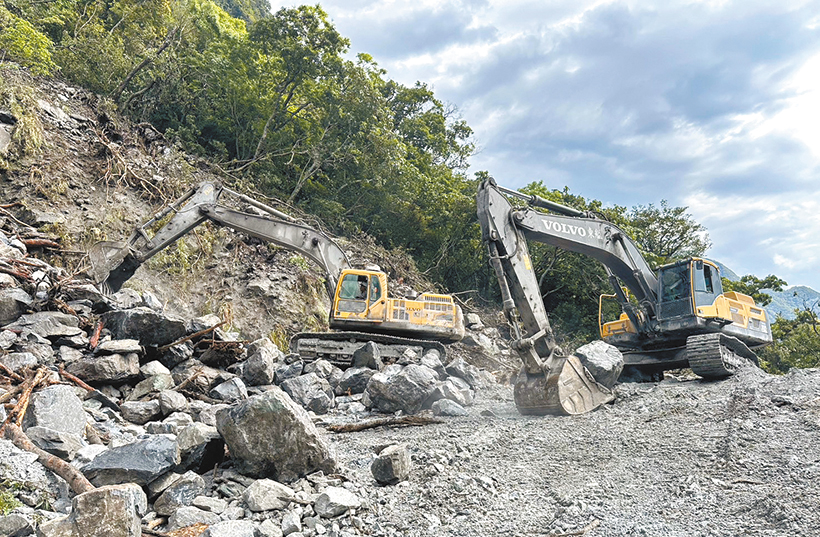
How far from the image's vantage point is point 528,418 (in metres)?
6.19

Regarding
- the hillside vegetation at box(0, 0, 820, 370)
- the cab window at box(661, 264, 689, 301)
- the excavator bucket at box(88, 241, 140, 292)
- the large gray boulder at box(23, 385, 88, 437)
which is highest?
the hillside vegetation at box(0, 0, 820, 370)

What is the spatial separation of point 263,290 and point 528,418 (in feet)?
28.7

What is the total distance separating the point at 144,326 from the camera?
681 centimetres

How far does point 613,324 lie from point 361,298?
485cm

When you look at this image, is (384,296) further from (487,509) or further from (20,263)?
(487,509)

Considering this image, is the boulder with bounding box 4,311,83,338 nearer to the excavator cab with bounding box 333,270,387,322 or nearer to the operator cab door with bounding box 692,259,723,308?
the excavator cab with bounding box 333,270,387,322

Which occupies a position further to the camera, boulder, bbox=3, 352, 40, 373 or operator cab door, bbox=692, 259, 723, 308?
operator cab door, bbox=692, 259, 723, 308

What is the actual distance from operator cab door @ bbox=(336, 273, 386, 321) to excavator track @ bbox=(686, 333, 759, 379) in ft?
17.6

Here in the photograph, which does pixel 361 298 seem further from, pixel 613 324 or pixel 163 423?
pixel 163 423

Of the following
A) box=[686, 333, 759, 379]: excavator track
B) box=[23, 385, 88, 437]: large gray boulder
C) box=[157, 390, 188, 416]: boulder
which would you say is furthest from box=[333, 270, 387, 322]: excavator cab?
box=[23, 385, 88, 437]: large gray boulder

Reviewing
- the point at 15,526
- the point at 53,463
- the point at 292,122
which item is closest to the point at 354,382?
the point at 53,463

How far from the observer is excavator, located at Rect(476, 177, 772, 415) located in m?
6.41

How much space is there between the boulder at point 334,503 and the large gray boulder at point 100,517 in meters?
1.06

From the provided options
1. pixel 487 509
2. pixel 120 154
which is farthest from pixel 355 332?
pixel 120 154
